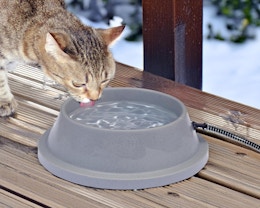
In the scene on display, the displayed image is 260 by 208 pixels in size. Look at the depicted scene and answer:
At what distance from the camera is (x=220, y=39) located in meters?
4.47

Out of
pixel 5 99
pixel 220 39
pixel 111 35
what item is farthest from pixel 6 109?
pixel 220 39

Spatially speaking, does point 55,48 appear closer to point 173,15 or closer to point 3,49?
point 3,49

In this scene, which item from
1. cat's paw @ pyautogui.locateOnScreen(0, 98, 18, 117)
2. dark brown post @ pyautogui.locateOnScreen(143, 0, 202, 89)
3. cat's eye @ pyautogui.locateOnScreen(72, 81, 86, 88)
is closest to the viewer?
cat's eye @ pyautogui.locateOnScreen(72, 81, 86, 88)

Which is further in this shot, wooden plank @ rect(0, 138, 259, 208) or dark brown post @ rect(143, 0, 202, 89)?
dark brown post @ rect(143, 0, 202, 89)

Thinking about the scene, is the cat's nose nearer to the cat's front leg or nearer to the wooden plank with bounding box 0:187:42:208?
the cat's front leg

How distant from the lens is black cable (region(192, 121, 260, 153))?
2.54m

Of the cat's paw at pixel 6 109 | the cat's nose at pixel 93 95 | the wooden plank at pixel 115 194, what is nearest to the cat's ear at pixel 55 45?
the cat's nose at pixel 93 95

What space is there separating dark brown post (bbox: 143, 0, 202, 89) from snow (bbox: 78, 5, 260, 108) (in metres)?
0.90

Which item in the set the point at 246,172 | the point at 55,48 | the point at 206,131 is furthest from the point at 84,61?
the point at 246,172

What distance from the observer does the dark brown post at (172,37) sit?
3049mm

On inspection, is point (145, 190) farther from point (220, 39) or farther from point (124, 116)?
point (220, 39)

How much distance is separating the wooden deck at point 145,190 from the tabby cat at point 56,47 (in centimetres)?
11

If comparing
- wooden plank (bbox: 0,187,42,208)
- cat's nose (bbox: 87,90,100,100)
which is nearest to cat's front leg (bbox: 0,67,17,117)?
cat's nose (bbox: 87,90,100,100)

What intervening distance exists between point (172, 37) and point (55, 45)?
0.63 metres
